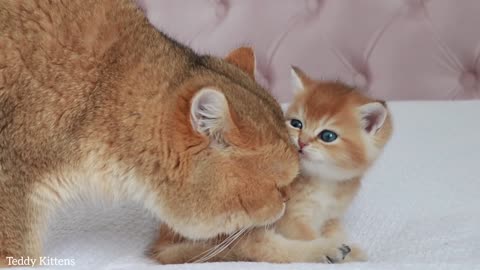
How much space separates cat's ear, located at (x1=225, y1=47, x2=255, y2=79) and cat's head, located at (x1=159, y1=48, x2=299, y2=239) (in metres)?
0.16

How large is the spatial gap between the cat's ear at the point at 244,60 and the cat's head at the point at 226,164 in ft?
0.53

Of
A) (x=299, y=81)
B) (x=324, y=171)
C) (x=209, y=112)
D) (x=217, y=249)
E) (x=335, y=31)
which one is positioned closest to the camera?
(x=209, y=112)

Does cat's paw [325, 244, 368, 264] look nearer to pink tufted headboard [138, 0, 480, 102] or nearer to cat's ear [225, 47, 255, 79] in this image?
cat's ear [225, 47, 255, 79]

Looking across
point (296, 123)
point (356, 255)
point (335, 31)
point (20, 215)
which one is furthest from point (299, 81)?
point (335, 31)

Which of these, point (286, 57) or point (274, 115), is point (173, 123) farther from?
point (286, 57)

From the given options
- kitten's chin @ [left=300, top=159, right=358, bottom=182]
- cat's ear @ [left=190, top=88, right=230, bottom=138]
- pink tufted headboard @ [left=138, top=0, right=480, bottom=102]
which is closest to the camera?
cat's ear @ [left=190, top=88, right=230, bottom=138]

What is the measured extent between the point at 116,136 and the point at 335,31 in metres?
1.31

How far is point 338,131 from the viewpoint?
4.59ft

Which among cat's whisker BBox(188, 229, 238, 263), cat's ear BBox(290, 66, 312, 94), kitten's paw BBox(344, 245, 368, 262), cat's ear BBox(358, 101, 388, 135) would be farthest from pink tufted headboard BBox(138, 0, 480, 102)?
cat's whisker BBox(188, 229, 238, 263)

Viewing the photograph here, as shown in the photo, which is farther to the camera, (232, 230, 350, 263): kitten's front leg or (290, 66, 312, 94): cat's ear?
(290, 66, 312, 94): cat's ear

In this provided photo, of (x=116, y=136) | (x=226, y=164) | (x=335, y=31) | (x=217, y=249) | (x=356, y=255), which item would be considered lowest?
(x=356, y=255)

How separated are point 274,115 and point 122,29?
33 centimetres

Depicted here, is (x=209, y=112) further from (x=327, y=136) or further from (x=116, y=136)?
(x=327, y=136)

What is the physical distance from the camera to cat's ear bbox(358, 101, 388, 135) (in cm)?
139
